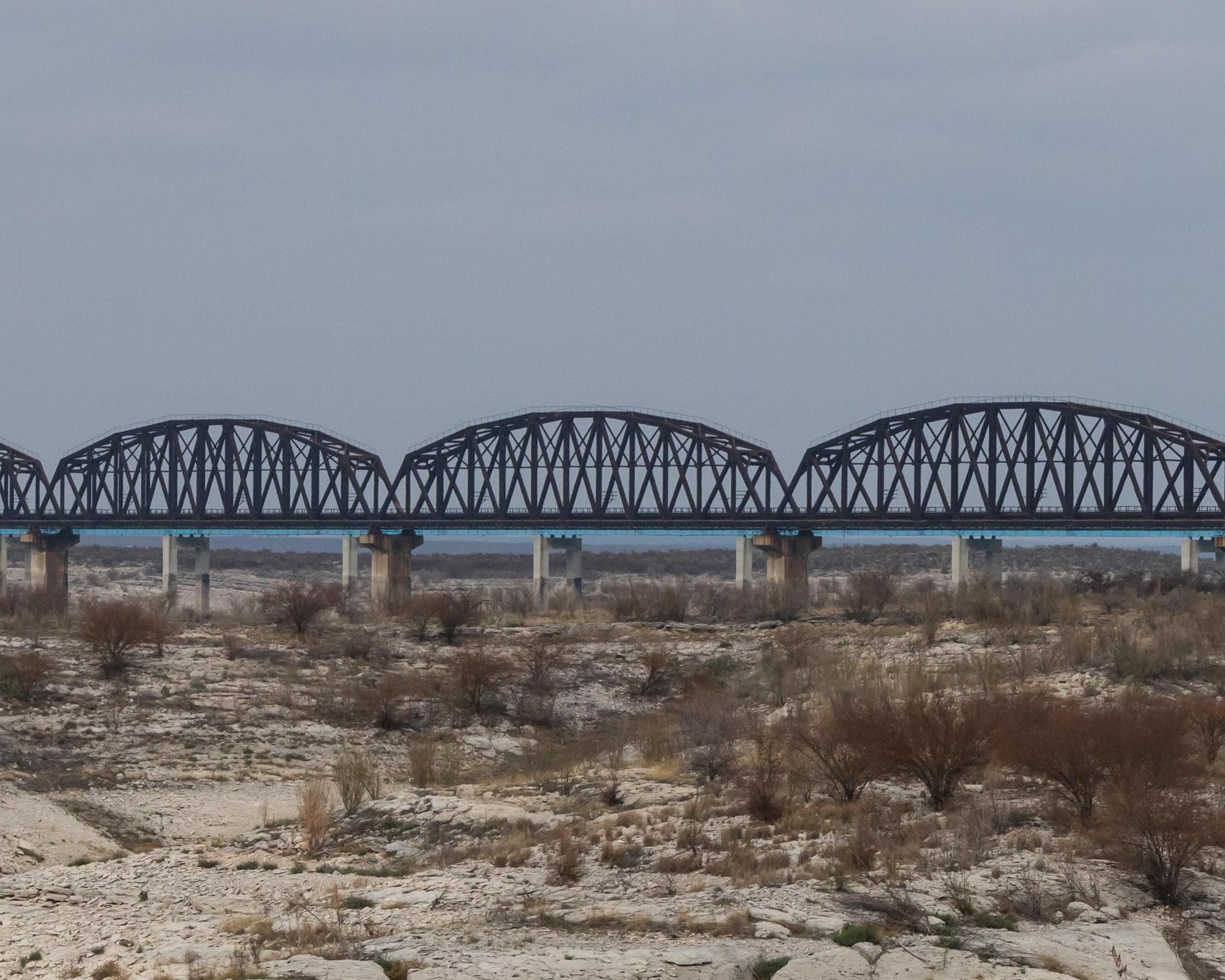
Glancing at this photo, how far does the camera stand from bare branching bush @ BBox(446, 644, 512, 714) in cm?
4572

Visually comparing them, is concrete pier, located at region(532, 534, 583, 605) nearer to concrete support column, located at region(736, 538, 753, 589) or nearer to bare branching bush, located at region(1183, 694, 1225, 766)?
concrete support column, located at region(736, 538, 753, 589)

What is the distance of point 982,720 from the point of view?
2681 centimetres

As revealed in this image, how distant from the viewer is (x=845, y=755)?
26344 mm

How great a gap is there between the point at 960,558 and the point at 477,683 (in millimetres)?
51232

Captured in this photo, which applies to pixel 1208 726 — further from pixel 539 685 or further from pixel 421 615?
pixel 421 615

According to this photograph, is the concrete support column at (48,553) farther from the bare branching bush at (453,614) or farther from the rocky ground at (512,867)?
the rocky ground at (512,867)

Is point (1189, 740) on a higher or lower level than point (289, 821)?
higher

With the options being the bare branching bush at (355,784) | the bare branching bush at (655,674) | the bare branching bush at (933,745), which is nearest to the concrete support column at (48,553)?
the bare branching bush at (655,674)

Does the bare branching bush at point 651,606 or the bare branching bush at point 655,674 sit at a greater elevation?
the bare branching bush at point 651,606

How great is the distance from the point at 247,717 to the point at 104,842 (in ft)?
45.7

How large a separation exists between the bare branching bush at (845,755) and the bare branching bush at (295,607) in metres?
38.8

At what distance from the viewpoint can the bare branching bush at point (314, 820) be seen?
26.8 metres

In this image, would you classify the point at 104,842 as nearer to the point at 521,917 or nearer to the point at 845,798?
the point at 521,917

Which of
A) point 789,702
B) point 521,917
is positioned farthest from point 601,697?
point 521,917
